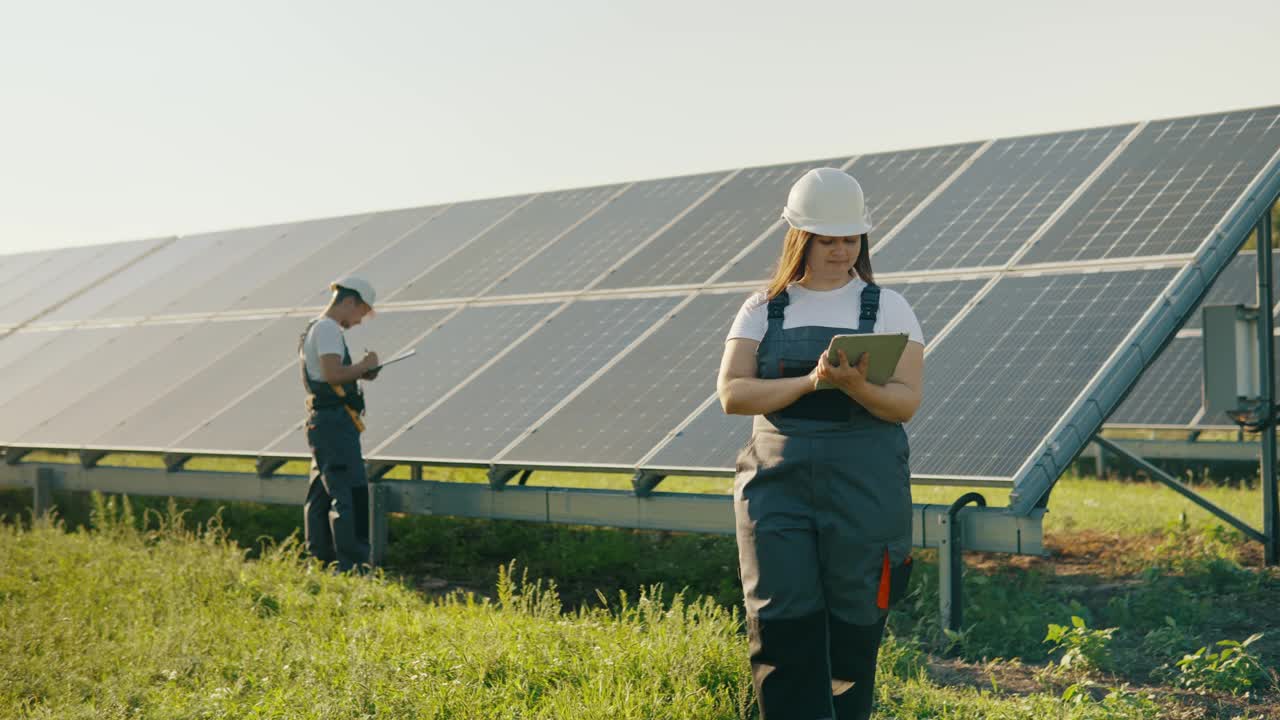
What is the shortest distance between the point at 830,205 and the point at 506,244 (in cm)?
833

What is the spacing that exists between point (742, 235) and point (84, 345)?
8087 millimetres

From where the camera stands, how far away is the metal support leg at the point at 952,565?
639cm

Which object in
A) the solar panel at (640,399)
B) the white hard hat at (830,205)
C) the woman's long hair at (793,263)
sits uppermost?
the white hard hat at (830,205)

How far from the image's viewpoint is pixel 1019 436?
6523 mm

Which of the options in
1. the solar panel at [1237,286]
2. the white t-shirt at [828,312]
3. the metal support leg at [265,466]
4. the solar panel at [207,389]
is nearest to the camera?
the white t-shirt at [828,312]

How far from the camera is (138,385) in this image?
12016 millimetres

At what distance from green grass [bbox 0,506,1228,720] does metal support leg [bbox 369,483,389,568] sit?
1093 mm

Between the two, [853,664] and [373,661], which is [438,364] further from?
[853,664]

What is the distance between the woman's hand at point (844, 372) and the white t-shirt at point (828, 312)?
0.90 ft

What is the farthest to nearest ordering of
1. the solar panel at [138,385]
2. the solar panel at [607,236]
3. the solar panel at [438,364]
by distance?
the solar panel at [138,385] < the solar panel at [607,236] < the solar panel at [438,364]

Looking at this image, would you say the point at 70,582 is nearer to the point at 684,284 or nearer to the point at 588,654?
the point at 588,654

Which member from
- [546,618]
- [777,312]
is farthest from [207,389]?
[777,312]

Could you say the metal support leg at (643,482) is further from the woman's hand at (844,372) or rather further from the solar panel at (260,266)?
the solar panel at (260,266)

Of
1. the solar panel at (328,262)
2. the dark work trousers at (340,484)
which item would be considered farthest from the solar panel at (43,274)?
the dark work trousers at (340,484)
